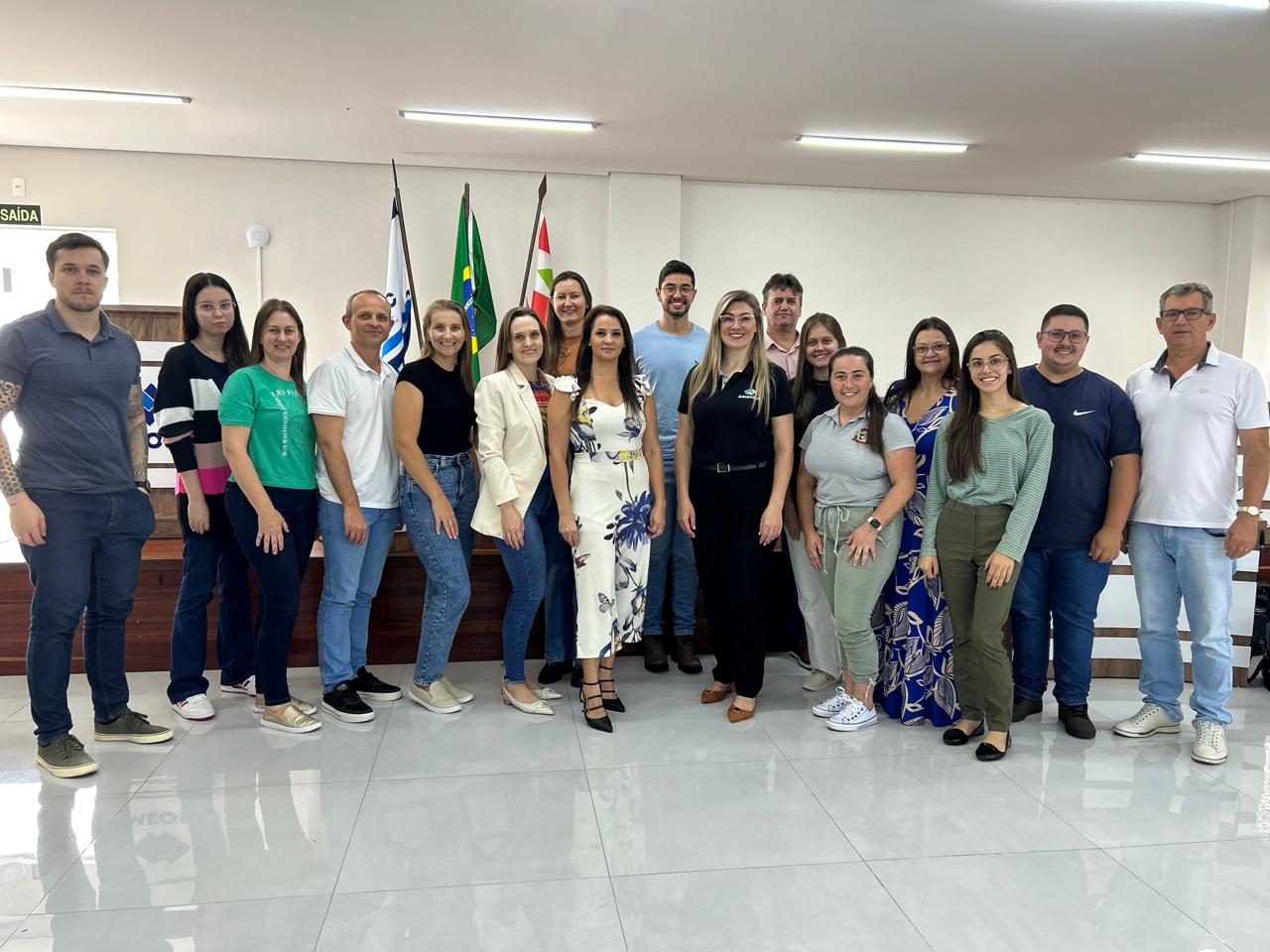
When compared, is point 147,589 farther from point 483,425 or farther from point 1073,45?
point 1073,45

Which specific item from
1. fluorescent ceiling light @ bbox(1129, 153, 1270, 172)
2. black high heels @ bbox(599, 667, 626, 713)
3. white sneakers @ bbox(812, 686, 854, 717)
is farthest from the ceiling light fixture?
black high heels @ bbox(599, 667, 626, 713)

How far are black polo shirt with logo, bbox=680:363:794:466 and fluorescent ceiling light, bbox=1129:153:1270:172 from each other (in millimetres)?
5303

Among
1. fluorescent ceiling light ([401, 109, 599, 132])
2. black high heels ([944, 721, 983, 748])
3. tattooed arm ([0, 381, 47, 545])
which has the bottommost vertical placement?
black high heels ([944, 721, 983, 748])

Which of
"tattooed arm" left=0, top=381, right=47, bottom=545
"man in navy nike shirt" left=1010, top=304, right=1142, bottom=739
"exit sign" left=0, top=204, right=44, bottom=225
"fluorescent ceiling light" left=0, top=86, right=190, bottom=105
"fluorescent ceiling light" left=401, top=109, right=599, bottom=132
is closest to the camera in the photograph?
"tattooed arm" left=0, top=381, right=47, bottom=545

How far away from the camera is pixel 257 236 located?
7.04m

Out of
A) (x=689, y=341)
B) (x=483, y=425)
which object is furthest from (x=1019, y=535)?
(x=483, y=425)

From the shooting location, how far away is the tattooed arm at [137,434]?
300 cm

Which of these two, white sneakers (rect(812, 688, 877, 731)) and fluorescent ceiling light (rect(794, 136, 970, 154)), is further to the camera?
fluorescent ceiling light (rect(794, 136, 970, 154))

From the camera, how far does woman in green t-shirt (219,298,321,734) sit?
2.99 m

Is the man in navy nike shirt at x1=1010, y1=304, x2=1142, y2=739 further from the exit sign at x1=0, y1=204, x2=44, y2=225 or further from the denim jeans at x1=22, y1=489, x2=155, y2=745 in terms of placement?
the exit sign at x1=0, y1=204, x2=44, y2=225

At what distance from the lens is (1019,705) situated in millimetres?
3402

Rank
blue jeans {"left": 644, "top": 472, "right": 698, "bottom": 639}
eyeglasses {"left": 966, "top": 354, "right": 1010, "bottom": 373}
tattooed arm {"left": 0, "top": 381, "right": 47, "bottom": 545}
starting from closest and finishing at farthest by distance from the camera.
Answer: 1. tattooed arm {"left": 0, "top": 381, "right": 47, "bottom": 545}
2. eyeglasses {"left": 966, "top": 354, "right": 1010, "bottom": 373}
3. blue jeans {"left": 644, "top": 472, "right": 698, "bottom": 639}

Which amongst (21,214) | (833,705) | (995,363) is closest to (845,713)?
(833,705)

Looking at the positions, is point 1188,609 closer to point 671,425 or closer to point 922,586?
point 922,586
